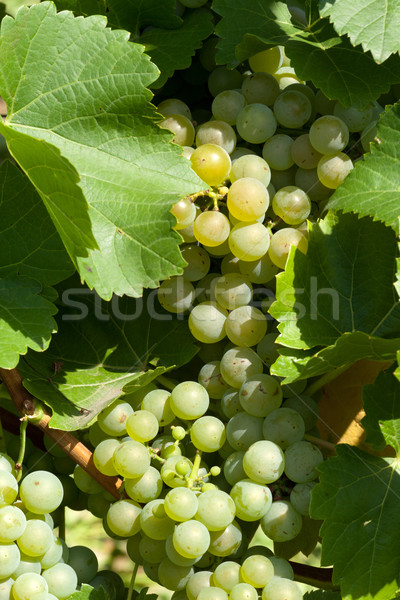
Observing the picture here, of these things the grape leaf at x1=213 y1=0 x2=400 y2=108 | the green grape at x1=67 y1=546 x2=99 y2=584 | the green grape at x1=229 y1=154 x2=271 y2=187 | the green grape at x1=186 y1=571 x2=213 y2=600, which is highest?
the grape leaf at x1=213 y1=0 x2=400 y2=108

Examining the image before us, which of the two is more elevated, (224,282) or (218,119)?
(218,119)

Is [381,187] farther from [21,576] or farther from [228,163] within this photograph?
[21,576]

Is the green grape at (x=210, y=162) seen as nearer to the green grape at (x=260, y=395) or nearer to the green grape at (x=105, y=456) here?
the green grape at (x=260, y=395)

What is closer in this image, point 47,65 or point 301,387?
point 47,65

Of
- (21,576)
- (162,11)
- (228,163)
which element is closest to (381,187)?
(228,163)

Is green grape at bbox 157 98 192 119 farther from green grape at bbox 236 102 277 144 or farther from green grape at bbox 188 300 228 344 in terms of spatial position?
green grape at bbox 188 300 228 344

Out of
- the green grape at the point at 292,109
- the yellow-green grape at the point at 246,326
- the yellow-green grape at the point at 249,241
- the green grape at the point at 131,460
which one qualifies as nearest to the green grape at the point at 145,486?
the green grape at the point at 131,460

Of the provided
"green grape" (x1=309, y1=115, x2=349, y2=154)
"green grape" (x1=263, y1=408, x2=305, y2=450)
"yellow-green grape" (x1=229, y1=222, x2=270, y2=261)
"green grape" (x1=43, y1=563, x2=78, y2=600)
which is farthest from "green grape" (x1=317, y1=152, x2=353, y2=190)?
"green grape" (x1=43, y1=563, x2=78, y2=600)
